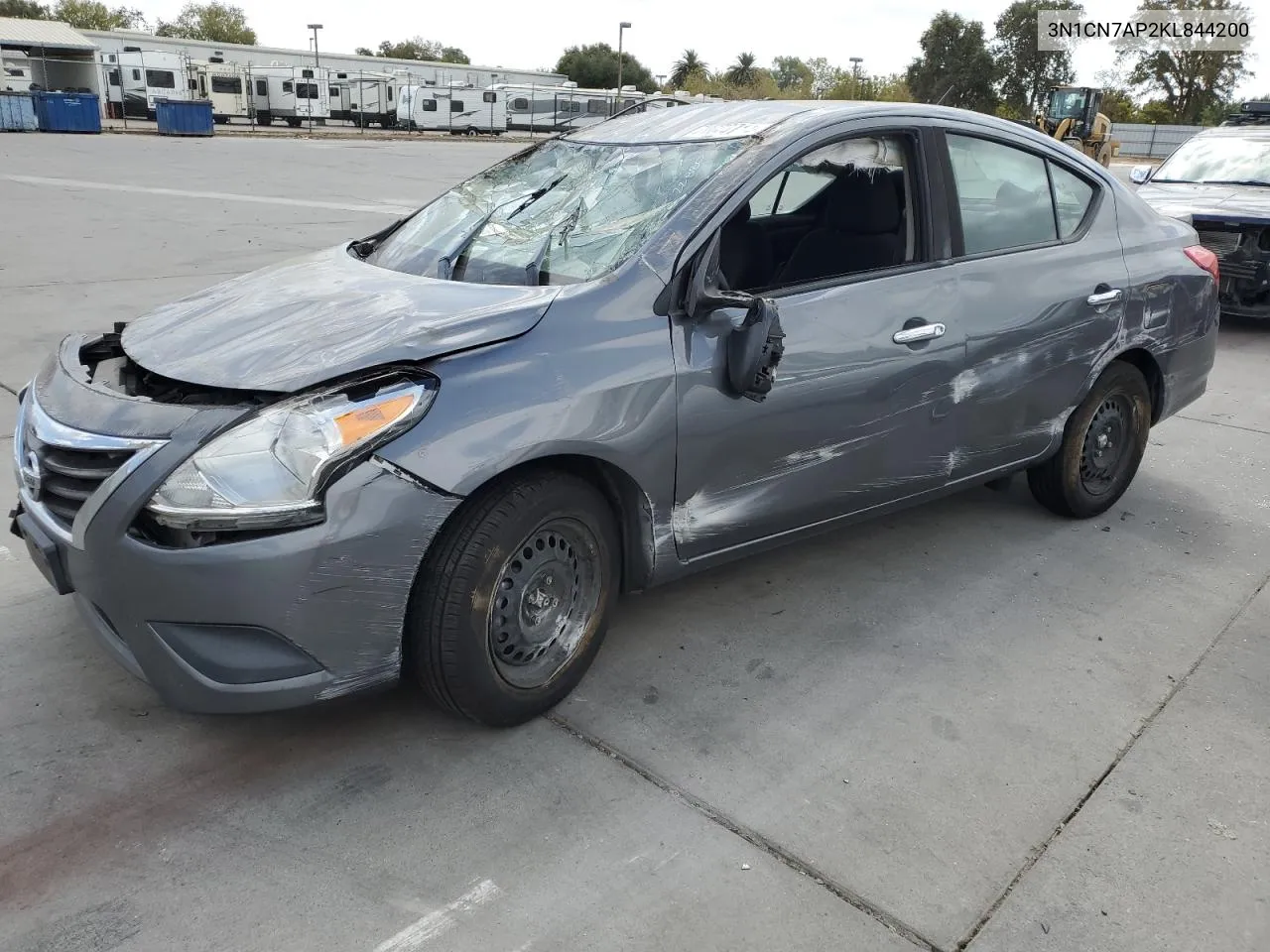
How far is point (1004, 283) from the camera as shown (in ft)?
12.5

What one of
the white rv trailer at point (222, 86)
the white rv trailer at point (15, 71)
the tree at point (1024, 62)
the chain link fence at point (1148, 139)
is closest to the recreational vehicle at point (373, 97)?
the white rv trailer at point (222, 86)

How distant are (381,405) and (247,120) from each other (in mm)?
50709

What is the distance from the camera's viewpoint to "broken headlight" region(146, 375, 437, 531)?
238cm

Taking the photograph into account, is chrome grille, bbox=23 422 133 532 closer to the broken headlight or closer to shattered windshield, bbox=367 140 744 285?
the broken headlight

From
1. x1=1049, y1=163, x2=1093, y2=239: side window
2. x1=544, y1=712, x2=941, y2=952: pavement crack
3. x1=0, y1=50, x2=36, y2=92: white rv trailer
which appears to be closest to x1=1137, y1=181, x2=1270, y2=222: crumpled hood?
x1=1049, y1=163, x2=1093, y2=239: side window

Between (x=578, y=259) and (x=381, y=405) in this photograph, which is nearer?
(x=381, y=405)

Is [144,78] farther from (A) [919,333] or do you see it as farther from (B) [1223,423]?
(A) [919,333]

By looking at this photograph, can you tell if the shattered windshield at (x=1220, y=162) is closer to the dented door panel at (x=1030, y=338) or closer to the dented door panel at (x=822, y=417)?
the dented door panel at (x=1030, y=338)

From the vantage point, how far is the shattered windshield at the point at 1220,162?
9852 mm

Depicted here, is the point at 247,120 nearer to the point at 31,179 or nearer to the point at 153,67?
the point at 153,67

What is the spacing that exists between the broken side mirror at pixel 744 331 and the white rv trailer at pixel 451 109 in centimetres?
4434

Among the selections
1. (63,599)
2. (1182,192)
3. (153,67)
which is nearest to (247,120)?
(153,67)

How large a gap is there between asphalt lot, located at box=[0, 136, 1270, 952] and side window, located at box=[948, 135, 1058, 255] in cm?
125

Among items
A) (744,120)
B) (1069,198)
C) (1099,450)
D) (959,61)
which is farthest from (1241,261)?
(959,61)
